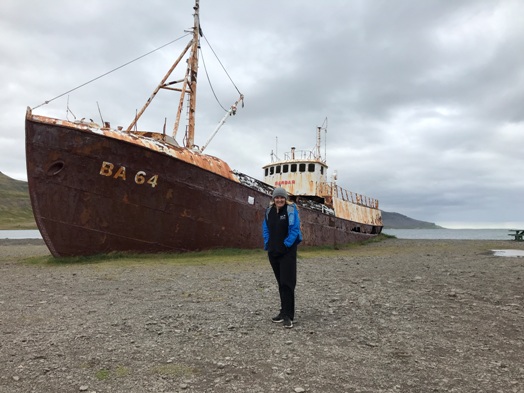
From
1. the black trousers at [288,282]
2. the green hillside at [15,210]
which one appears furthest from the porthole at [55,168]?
the green hillside at [15,210]

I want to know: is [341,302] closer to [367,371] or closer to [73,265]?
[367,371]

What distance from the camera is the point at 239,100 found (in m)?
21.4

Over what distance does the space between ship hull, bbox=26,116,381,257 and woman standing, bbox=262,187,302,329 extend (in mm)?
7246

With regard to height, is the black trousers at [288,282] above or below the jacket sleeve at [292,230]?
below

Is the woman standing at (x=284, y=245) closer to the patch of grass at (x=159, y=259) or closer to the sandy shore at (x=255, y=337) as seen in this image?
the sandy shore at (x=255, y=337)

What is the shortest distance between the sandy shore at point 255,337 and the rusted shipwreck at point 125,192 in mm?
3104

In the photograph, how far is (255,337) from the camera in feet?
14.1

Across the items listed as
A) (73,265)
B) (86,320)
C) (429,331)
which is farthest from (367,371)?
(73,265)

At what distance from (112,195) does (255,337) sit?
8.04 meters

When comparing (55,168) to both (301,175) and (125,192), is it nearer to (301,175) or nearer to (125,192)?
(125,192)

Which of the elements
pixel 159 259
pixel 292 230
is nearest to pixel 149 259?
pixel 159 259

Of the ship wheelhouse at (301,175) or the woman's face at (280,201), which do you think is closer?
the woman's face at (280,201)

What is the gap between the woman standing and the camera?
15.7 feet

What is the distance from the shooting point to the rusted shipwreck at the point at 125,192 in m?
10.4
